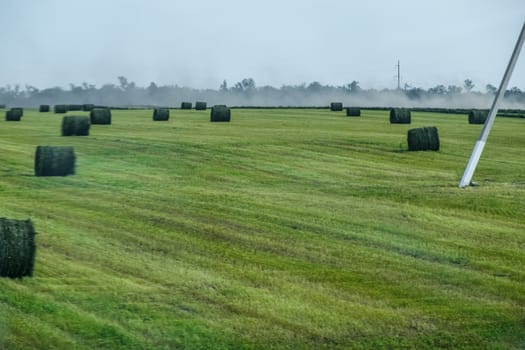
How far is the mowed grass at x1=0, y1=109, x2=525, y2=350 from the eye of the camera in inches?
464

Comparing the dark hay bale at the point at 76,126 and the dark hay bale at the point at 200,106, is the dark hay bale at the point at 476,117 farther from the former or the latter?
the dark hay bale at the point at 200,106

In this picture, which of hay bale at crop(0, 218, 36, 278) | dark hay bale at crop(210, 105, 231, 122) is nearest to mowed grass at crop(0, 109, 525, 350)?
hay bale at crop(0, 218, 36, 278)

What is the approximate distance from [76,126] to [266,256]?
26.2 metres

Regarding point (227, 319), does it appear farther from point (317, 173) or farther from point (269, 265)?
point (317, 173)

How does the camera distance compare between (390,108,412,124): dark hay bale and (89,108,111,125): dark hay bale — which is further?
(390,108,412,124): dark hay bale

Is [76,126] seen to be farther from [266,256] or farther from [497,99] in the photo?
[266,256]

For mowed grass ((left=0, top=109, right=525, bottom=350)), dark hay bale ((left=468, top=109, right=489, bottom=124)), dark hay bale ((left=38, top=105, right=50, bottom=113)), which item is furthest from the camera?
dark hay bale ((left=38, top=105, right=50, bottom=113))

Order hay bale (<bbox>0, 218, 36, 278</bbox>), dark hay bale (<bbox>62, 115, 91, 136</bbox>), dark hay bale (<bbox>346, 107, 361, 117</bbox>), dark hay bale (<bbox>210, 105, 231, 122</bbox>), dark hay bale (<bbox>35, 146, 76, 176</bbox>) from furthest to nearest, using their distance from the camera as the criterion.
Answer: dark hay bale (<bbox>346, 107, 361, 117</bbox>) < dark hay bale (<bbox>210, 105, 231, 122</bbox>) < dark hay bale (<bbox>62, 115, 91, 136</bbox>) < dark hay bale (<bbox>35, 146, 76, 176</bbox>) < hay bale (<bbox>0, 218, 36, 278</bbox>)

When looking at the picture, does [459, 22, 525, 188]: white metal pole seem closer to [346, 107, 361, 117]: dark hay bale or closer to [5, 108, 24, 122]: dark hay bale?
[5, 108, 24, 122]: dark hay bale

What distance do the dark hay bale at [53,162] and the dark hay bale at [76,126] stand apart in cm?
1446

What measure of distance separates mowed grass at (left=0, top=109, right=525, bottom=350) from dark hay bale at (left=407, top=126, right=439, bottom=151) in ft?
12.0

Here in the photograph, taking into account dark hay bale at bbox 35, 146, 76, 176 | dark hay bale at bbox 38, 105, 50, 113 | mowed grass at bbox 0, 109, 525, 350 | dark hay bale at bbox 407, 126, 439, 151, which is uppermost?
dark hay bale at bbox 38, 105, 50, 113

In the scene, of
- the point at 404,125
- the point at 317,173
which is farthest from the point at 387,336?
the point at 404,125

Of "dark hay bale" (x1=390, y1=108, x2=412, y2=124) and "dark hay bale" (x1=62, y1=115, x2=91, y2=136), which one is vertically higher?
"dark hay bale" (x1=390, y1=108, x2=412, y2=124)
